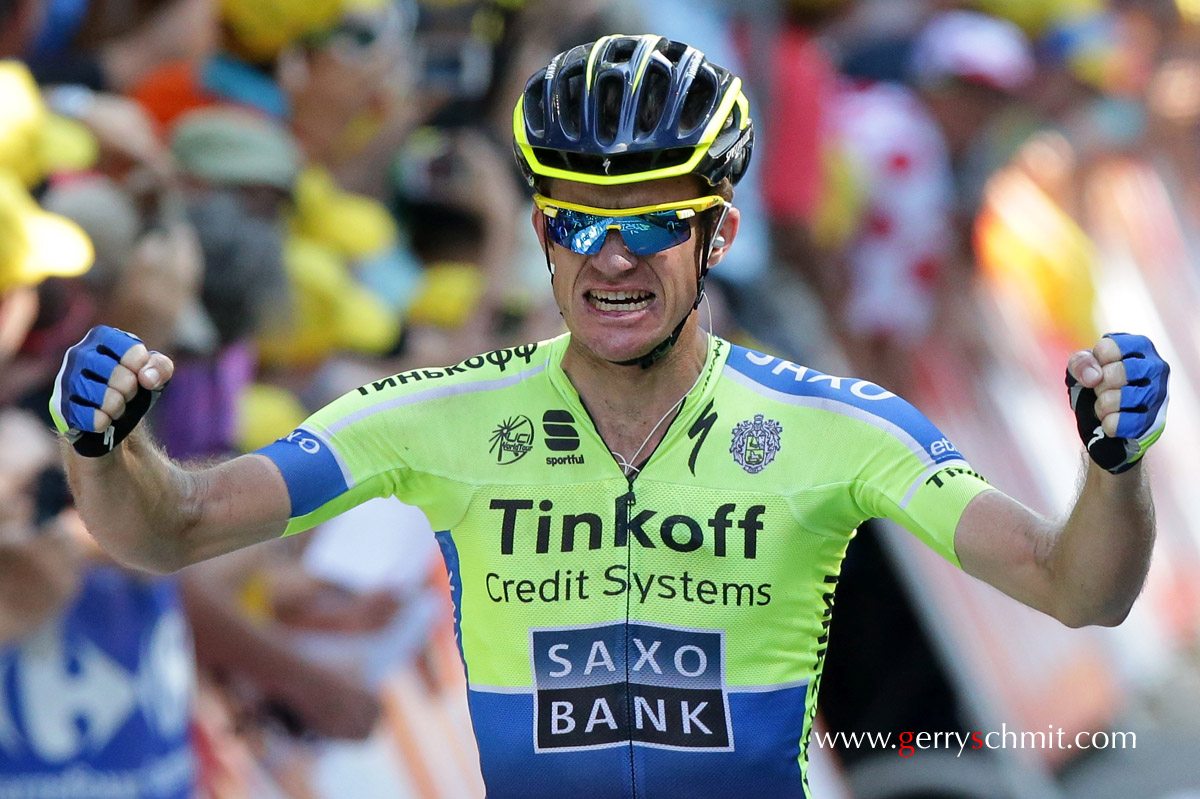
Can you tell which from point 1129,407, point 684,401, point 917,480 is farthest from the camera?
point 684,401

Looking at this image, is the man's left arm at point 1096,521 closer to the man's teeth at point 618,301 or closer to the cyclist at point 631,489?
the cyclist at point 631,489

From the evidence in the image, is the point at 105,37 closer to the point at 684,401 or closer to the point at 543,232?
the point at 543,232

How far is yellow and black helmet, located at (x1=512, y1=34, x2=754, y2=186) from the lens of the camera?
2824 millimetres

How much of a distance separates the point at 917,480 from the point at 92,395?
136 cm

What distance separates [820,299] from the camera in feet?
26.9

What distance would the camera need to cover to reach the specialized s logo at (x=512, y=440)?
2.94 metres

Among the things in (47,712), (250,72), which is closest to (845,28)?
(250,72)

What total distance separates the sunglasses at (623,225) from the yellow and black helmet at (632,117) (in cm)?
5

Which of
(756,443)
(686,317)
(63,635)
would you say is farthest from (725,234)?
(63,635)

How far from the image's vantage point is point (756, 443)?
9.60ft

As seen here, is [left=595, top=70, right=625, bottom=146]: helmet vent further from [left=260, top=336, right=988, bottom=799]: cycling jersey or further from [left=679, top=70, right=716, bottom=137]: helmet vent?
[left=260, top=336, right=988, bottom=799]: cycling jersey

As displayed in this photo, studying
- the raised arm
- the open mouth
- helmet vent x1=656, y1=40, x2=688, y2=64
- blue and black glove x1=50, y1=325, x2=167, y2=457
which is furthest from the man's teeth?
blue and black glove x1=50, y1=325, x2=167, y2=457

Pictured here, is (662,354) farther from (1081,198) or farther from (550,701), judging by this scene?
(1081,198)

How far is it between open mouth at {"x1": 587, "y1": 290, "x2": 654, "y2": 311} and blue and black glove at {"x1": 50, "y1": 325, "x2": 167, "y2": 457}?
796 mm
